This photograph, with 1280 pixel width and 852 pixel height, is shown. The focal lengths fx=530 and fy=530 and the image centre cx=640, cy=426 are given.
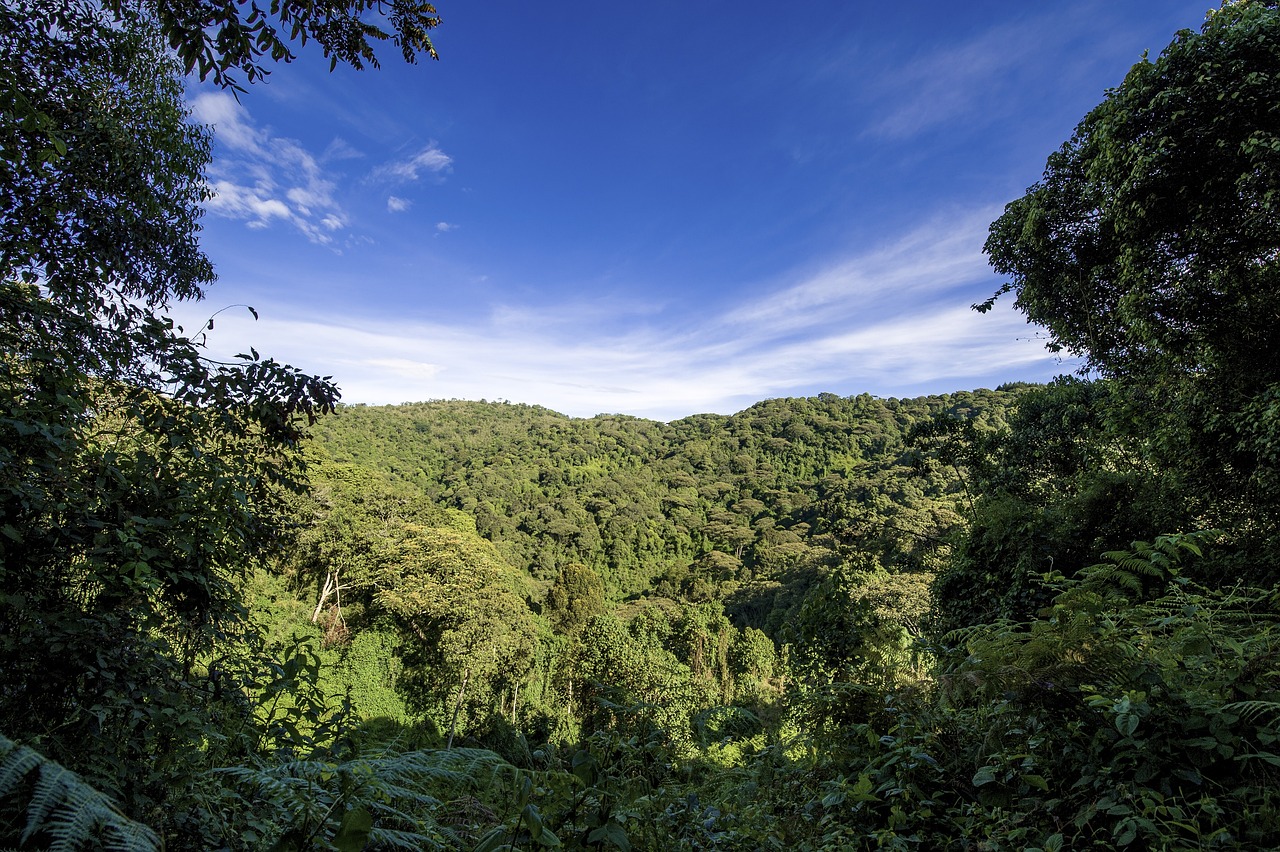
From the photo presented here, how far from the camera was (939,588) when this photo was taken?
8070 mm

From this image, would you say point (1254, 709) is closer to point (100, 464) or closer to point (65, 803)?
point (65, 803)

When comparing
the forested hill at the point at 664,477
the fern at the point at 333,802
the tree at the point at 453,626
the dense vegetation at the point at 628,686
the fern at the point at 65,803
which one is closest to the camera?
the fern at the point at 65,803

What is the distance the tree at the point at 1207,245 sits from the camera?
5.50 metres

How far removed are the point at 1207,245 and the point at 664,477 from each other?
6499 cm

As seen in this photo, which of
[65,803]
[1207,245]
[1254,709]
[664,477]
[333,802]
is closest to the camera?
[65,803]

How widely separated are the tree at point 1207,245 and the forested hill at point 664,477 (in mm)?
19814

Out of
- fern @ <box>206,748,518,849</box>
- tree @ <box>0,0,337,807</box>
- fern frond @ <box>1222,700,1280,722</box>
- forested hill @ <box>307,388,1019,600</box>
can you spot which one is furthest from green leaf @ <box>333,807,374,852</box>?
forested hill @ <box>307,388,1019,600</box>

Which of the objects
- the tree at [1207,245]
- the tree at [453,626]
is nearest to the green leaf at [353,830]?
the tree at [1207,245]

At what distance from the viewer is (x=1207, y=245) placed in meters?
6.01

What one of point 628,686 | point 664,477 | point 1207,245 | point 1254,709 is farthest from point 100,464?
point 664,477

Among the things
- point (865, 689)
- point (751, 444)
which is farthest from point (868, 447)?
point (865, 689)

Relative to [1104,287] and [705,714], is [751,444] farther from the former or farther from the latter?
[705,714]

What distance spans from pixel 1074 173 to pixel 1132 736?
9.37 meters

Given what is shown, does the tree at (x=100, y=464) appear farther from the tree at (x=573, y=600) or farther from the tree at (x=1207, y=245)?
the tree at (x=573, y=600)
